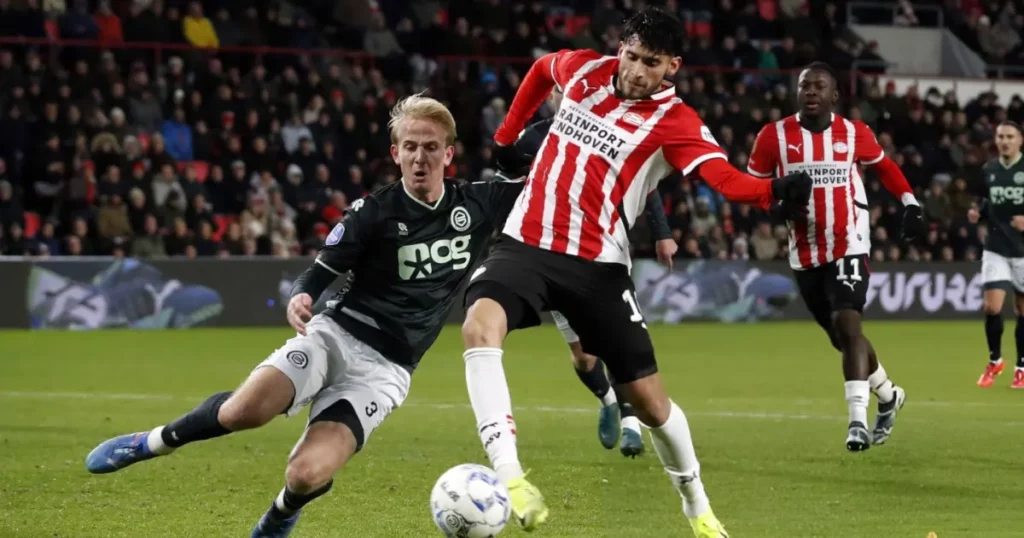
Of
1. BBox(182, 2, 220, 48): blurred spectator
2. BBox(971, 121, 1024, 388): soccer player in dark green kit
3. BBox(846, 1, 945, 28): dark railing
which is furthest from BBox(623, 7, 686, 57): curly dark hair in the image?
BBox(846, 1, 945, 28): dark railing

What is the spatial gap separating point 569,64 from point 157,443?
2.31 m

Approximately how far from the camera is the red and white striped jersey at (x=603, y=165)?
19.5 ft

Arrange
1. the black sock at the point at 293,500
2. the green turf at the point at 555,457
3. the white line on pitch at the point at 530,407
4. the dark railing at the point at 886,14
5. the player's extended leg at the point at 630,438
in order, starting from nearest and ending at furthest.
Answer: the black sock at the point at 293,500, the green turf at the point at 555,457, the player's extended leg at the point at 630,438, the white line on pitch at the point at 530,407, the dark railing at the point at 886,14

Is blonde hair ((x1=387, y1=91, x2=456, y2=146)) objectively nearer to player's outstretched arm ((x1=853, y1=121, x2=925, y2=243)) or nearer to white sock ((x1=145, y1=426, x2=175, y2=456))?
white sock ((x1=145, y1=426, x2=175, y2=456))

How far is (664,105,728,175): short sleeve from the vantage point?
595cm

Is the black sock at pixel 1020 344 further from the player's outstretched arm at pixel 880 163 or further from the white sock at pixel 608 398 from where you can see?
the white sock at pixel 608 398

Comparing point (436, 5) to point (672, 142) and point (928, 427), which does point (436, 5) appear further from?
point (672, 142)

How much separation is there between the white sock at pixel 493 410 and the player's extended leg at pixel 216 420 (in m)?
0.76

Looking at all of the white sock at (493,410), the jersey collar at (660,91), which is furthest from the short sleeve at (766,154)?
the white sock at (493,410)

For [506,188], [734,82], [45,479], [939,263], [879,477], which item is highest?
[506,188]

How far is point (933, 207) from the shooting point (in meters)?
24.5

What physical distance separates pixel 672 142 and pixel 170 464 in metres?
3.84

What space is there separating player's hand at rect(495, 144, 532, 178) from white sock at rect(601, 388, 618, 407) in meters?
2.59

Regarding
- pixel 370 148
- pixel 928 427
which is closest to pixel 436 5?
pixel 370 148
